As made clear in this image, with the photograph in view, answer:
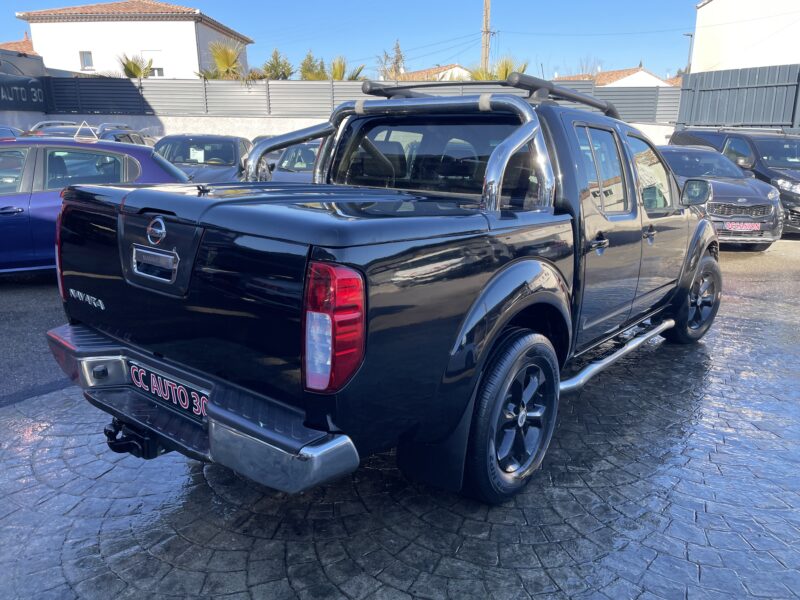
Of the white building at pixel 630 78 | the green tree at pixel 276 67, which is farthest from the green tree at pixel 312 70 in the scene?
the white building at pixel 630 78

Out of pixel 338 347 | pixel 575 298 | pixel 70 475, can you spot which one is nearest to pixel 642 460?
pixel 575 298

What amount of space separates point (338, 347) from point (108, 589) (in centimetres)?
141

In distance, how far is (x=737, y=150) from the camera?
12.2 m

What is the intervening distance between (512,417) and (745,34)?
127ft

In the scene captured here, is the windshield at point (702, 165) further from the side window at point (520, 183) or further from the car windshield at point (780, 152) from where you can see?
the side window at point (520, 183)

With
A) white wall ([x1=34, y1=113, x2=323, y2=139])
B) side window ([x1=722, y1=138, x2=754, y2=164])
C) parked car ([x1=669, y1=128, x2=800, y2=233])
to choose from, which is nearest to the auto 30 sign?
white wall ([x1=34, y1=113, x2=323, y2=139])

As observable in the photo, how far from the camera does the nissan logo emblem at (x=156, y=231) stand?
8.13 ft

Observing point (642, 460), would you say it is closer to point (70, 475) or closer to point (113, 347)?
point (113, 347)

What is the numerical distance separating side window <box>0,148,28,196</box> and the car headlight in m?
11.7

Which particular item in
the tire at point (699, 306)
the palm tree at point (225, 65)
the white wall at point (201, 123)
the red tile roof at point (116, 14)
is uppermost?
the red tile roof at point (116, 14)

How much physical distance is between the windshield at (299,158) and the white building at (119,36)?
31.0m

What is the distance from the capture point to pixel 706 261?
216 inches

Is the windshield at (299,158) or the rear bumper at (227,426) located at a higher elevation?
the windshield at (299,158)

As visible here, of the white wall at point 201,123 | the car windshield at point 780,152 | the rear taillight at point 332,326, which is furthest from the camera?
the white wall at point 201,123
